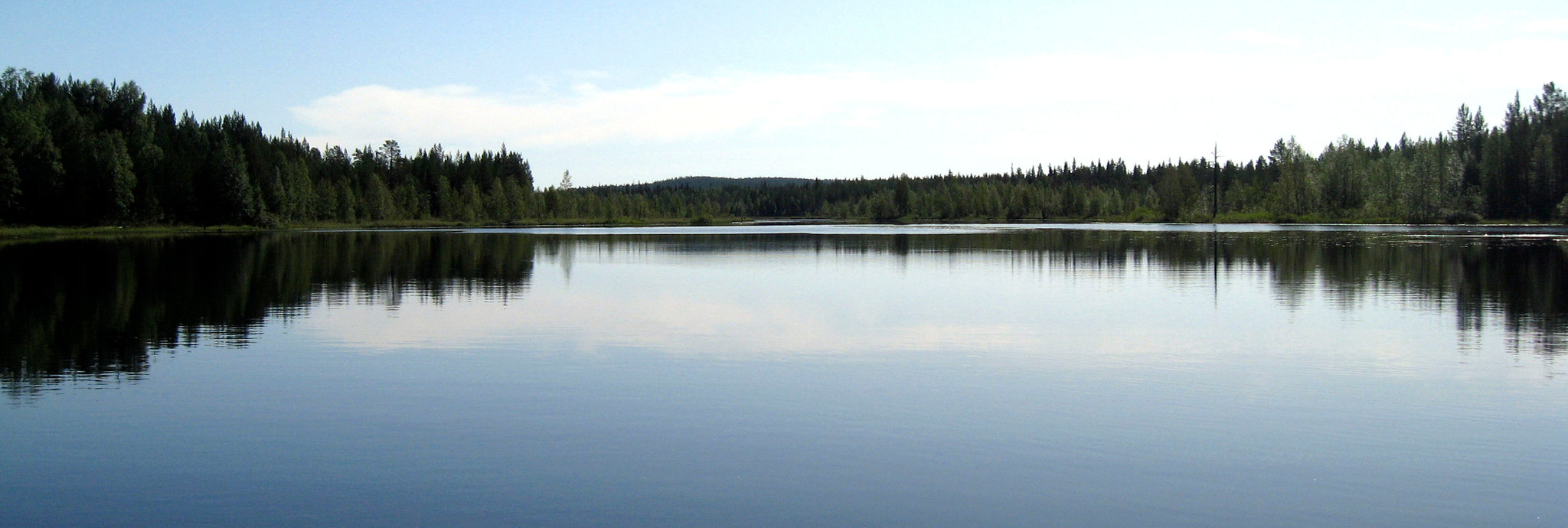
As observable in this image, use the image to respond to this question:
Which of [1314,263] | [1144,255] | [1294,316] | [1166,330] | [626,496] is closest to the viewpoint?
[626,496]

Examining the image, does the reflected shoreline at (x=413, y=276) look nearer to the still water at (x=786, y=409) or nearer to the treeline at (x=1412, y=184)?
the still water at (x=786, y=409)

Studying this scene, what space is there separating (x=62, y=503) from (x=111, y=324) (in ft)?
43.0

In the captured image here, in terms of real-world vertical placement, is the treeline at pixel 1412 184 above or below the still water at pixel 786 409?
above

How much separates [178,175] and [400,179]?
2497 inches

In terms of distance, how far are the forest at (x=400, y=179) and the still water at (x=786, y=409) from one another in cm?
7437

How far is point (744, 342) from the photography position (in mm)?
17719

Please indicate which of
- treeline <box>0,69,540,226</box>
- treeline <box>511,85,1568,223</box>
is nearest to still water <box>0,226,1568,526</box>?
treeline <box>0,69,540,226</box>

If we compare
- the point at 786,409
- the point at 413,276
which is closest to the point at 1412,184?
the point at 413,276

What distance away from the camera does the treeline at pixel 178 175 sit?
3425 inches

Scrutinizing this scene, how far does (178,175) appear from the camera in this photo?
101500 mm

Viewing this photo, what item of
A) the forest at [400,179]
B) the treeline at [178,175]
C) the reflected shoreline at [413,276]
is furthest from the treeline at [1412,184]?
the reflected shoreline at [413,276]

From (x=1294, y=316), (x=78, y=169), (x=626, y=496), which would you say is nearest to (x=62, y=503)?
(x=626, y=496)

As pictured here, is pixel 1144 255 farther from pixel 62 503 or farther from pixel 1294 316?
pixel 62 503

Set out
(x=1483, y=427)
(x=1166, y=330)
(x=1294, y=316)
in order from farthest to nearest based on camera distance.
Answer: (x=1294, y=316), (x=1166, y=330), (x=1483, y=427)
